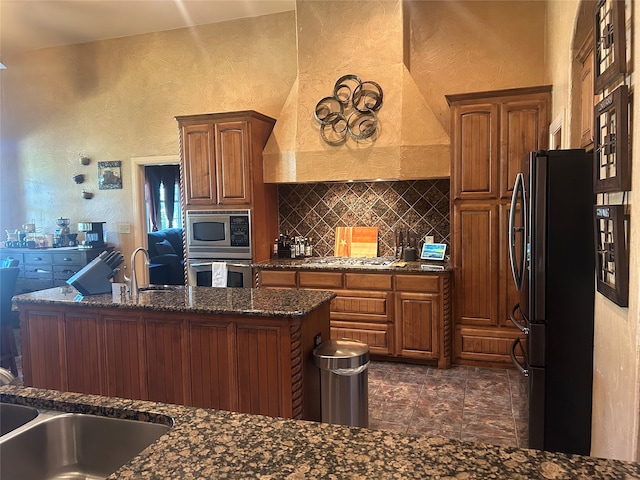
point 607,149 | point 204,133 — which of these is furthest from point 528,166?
point 204,133

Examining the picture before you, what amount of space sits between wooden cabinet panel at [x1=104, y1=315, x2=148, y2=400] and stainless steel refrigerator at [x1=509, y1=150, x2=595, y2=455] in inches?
89.2

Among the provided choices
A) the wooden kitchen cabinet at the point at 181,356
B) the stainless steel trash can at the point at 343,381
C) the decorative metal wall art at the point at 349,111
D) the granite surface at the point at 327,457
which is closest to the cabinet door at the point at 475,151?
the decorative metal wall art at the point at 349,111

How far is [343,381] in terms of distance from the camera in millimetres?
2713

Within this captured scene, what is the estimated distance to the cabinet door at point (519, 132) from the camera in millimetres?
4043

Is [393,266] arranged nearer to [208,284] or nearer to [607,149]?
[208,284]

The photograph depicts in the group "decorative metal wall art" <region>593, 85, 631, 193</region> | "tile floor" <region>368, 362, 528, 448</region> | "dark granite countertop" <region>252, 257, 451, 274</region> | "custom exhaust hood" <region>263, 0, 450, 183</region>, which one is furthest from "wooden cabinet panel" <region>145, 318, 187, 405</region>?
"custom exhaust hood" <region>263, 0, 450, 183</region>

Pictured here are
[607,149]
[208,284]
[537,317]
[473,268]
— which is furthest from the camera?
[208,284]

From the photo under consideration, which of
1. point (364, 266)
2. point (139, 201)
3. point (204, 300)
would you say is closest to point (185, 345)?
point (204, 300)

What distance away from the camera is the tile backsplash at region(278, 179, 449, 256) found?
4914 mm

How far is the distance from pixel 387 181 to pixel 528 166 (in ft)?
8.49

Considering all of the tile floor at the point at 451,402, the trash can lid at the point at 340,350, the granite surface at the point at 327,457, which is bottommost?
the tile floor at the point at 451,402

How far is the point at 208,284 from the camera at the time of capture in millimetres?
5113

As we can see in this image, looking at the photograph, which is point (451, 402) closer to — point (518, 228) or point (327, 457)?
point (518, 228)

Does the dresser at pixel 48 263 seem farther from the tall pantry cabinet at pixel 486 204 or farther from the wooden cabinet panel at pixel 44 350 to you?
the tall pantry cabinet at pixel 486 204
